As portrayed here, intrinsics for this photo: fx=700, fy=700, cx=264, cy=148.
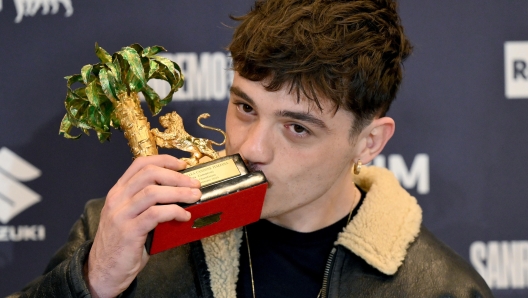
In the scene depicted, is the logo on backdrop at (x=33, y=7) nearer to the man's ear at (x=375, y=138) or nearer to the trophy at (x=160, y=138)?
the trophy at (x=160, y=138)

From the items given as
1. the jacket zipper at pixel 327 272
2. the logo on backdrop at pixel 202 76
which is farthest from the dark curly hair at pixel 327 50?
the logo on backdrop at pixel 202 76

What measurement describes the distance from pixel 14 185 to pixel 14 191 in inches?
A: 0.7

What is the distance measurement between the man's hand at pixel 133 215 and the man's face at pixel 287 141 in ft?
0.73

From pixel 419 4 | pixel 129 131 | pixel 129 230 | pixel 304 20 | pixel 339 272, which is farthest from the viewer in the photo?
pixel 419 4

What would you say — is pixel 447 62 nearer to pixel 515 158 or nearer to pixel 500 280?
pixel 515 158

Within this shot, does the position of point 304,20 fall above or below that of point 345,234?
above

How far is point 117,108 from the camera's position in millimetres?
1397

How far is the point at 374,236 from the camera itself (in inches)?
67.2

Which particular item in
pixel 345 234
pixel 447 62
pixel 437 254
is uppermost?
pixel 447 62

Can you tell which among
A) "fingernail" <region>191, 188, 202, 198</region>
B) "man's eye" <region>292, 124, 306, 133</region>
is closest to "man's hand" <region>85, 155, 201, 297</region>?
"fingernail" <region>191, 188, 202, 198</region>

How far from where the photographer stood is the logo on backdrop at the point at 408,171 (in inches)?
82.7

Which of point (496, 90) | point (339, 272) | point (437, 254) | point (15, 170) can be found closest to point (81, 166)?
point (15, 170)

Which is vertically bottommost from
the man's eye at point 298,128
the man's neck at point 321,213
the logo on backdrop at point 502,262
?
the logo on backdrop at point 502,262

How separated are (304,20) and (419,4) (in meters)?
0.65
